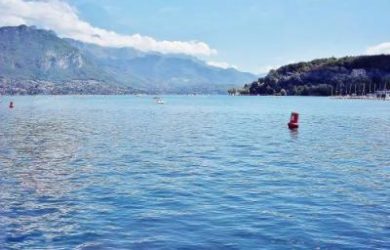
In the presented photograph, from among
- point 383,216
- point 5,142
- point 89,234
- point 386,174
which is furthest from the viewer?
point 5,142

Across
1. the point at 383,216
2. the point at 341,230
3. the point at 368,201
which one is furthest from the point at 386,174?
the point at 341,230

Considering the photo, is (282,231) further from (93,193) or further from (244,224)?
(93,193)

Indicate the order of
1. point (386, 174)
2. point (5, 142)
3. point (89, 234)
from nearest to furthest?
point (89, 234), point (386, 174), point (5, 142)

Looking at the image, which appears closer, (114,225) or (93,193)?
(114,225)

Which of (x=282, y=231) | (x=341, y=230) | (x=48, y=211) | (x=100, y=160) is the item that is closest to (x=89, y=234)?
(x=48, y=211)

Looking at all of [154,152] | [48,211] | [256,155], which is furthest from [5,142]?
[48,211]

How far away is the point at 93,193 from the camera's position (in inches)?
1185

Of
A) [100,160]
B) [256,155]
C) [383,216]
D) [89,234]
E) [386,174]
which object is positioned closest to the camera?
[89,234]

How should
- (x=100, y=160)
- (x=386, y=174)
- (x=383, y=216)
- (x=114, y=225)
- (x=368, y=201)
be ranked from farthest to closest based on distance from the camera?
(x=100, y=160)
(x=386, y=174)
(x=368, y=201)
(x=383, y=216)
(x=114, y=225)

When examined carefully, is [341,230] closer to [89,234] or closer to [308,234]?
[308,234]

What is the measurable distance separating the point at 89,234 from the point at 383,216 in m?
14.8

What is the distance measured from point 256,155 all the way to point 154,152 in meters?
10.7

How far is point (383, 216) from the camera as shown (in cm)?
2486

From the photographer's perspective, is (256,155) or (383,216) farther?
(256,155)
